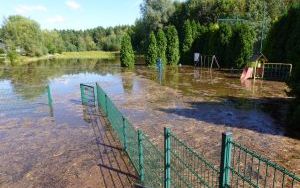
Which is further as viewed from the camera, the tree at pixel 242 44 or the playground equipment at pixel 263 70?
the tree at pixel 242 44

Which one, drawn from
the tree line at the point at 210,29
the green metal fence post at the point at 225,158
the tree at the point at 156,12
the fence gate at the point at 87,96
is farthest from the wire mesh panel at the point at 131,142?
the tree at the point at 156,12

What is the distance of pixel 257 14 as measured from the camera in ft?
108

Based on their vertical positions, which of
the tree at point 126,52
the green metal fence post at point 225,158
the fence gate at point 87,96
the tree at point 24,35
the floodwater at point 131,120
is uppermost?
the tree at point 24,35

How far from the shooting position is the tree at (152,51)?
91.6ft

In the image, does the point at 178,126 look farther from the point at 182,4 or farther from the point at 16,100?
the point at 182,4

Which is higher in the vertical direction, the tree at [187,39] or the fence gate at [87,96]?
the tree at [187,39]

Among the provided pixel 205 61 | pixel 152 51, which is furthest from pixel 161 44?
pixel 205 61

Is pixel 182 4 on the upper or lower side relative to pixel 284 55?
upper

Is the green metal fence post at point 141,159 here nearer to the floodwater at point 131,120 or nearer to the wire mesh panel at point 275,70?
the floodwater at point 131,120

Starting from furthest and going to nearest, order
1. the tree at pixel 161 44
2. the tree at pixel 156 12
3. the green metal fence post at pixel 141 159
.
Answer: the tree at pixel 156 12 → the tree at pixel 161 44 → the green metal fence post at pixel 141 159

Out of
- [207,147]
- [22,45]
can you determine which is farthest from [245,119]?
[22,45]

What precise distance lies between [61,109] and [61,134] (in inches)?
138

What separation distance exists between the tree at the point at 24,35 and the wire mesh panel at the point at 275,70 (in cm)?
4833

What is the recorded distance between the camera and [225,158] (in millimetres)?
2994
